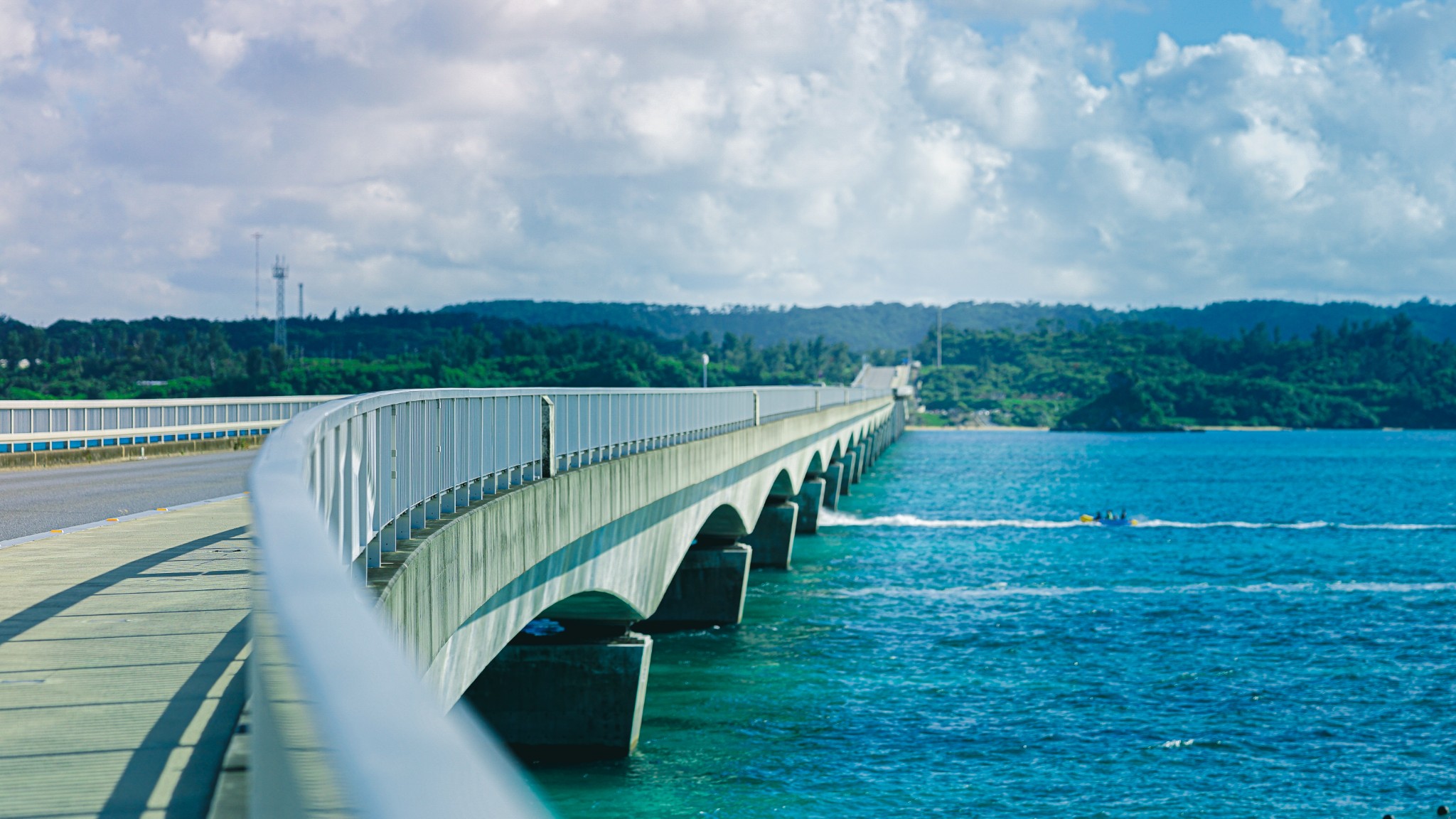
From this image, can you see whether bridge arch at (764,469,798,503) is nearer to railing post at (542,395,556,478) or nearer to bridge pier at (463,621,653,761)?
bridge pier at (463,621,653,761)

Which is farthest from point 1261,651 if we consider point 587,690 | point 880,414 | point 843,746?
point 880,414

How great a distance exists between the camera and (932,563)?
48.9m

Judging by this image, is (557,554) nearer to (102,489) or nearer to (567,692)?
(567,692)

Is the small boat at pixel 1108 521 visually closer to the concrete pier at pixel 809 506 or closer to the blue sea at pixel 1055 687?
the blue sea at pixel 1055 687

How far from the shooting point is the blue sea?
20266mm

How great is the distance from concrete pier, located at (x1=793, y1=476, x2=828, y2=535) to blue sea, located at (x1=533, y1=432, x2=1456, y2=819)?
4.72ft

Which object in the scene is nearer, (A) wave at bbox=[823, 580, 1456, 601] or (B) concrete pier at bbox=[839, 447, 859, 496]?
(A) wave at bbox=[823, 580, 1456, 601]

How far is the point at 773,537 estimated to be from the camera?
43.8 m

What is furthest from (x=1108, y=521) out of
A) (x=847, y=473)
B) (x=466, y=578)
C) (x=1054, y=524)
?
(x=466, y=578)

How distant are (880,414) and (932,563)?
2549 inches

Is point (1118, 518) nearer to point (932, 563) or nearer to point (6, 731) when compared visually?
point (932, 563)

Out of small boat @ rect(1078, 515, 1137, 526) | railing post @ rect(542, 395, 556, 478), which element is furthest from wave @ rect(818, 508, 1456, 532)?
railing post @ rect(542, 395, 556, 478)

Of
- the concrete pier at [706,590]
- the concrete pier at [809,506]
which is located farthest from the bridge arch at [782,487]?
the concrete pier at [706,590]

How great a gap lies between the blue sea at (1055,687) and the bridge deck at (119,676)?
9.06 m
